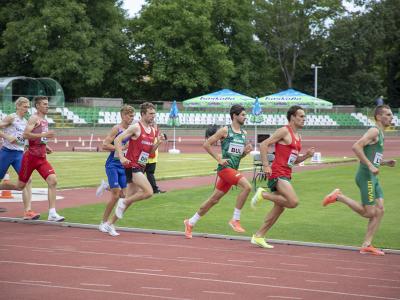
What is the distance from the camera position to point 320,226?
1266 centimetres

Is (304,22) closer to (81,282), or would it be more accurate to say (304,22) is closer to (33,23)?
(33,23)

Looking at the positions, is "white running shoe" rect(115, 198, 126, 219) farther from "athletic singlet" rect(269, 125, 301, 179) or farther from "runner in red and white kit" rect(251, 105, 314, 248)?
"athletic singlet" rect(269, 125, 301, 179)

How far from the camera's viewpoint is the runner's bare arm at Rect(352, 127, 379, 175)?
393 inches

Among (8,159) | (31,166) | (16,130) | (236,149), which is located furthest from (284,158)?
(8,159)

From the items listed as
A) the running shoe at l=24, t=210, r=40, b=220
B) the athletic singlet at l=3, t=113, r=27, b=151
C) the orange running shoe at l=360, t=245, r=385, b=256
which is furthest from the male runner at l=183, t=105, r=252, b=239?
the athletic singlet at l=3, t=113, r=27, b=151

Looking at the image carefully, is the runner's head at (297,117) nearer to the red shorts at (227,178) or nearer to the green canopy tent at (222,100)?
the red shorts at (227,178)

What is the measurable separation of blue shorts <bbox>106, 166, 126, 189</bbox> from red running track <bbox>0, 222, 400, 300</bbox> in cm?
83

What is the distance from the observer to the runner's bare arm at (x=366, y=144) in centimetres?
998

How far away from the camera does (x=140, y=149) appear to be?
37.3 feet

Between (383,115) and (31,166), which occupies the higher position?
(383,115)

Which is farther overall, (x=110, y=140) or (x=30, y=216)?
(x=30, y=216)

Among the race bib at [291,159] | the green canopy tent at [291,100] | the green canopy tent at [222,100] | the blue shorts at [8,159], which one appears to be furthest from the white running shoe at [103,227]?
the green canopy tent at [291,100]

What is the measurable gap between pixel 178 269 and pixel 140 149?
9.69ft

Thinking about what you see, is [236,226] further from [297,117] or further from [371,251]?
[371,251]
